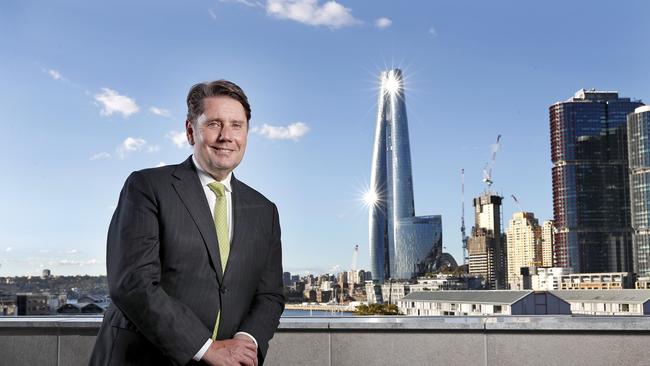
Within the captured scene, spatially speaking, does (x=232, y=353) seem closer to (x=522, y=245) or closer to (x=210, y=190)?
(x=210, y=190)

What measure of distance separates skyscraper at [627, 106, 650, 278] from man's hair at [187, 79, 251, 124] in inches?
3494

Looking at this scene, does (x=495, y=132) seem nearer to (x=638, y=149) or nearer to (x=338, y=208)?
(x=638, y=149)

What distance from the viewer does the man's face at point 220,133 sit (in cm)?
145

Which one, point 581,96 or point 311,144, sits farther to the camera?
point 581,96

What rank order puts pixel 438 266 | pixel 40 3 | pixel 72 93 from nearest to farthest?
Answer: pixel 40 3 → pixel 72 93 → pixel 438 266

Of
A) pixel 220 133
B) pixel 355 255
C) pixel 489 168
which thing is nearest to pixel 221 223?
pixel 220 133

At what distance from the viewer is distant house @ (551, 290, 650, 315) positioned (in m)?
28.0

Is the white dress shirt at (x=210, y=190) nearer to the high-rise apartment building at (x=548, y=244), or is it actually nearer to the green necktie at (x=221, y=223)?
the green necktie at (x=221, y=223)

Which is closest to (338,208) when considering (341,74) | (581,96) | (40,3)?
(341,74)

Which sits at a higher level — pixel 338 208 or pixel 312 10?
pixel 312 10

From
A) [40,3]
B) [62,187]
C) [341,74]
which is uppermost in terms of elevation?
[341,74]

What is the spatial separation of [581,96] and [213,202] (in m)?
99.4

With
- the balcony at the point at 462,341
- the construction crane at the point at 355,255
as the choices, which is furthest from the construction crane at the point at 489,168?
the balcony at the point at 462,341

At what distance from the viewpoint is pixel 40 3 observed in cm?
4716
